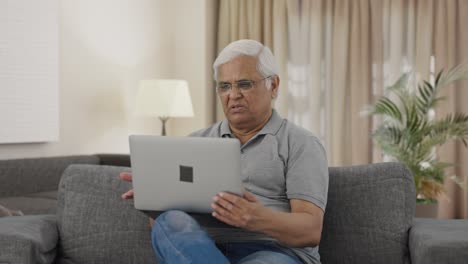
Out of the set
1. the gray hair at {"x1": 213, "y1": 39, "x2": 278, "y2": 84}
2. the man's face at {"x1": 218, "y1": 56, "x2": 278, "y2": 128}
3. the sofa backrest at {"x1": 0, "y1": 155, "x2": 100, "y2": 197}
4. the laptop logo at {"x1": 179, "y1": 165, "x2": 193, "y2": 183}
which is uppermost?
the gray hair at {"x1": 213, "y1": 39, "x2": 278, "y2": 84}

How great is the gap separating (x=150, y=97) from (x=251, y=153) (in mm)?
3137

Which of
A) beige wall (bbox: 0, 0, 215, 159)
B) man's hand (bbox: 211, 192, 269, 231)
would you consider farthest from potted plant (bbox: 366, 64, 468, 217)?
man's hand (bbox: 211, 192, 269, 231)

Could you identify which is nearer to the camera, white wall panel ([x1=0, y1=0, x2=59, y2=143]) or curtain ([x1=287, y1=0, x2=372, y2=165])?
white wall panel ([x1=0, y1=0, x2=59, y2=143])

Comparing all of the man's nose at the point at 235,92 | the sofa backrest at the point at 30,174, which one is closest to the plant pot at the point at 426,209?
the sofa backrest at the point at 30,174

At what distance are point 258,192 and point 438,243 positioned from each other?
531 millimetres

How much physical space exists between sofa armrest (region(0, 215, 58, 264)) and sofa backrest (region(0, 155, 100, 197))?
1840mm

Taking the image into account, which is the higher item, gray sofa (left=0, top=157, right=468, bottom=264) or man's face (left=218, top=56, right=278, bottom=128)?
man's face (left=218, top=56, right=278, bottom=128)

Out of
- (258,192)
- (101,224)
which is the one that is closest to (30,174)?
(101,224)

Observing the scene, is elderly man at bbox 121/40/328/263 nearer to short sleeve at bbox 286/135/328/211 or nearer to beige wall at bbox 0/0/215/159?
short sleeve at bbox 286/135/328/211

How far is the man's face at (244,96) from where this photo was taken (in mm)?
2223

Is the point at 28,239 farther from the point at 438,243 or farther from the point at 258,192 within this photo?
the point at 438,243

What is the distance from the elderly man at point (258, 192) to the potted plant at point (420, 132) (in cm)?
292

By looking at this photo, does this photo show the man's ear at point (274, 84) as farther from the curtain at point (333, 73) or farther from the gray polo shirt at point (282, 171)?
the curtain at point (333, 73)

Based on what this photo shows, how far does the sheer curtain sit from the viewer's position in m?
5.59
